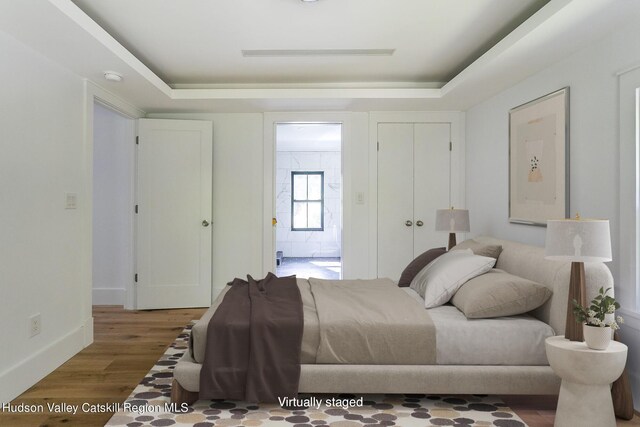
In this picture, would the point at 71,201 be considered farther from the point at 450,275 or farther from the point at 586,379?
the point at 586,379

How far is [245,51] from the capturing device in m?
4.08

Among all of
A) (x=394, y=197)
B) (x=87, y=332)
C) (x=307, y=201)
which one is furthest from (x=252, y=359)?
(x=307, y=201)

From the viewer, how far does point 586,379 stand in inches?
90.0

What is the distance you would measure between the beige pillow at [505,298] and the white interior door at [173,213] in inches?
133

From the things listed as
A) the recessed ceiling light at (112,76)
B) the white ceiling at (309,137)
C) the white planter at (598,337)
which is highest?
the white ceiling at (309,137)

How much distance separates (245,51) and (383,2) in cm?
141

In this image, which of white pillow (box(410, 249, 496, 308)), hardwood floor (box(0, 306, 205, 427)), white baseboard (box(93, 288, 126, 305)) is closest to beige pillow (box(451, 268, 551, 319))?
white pillow (box(410, 249, 496, 308))

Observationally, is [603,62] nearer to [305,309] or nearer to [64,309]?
[305,309]

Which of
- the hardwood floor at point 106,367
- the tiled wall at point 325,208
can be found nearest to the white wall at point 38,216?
the hardwood floor at point 106,367

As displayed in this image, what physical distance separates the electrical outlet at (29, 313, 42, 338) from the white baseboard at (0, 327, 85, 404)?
5.4 inches

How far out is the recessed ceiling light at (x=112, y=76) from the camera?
3.84 meters

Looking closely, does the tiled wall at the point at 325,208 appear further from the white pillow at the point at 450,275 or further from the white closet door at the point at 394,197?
the white pillow at the point at 450,275

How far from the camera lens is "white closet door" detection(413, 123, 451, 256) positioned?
547 centimetres

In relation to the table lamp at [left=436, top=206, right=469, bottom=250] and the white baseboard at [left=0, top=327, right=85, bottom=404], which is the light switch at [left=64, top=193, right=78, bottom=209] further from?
the table lamp at [left=436, top=206, right=469, bottom=250]
